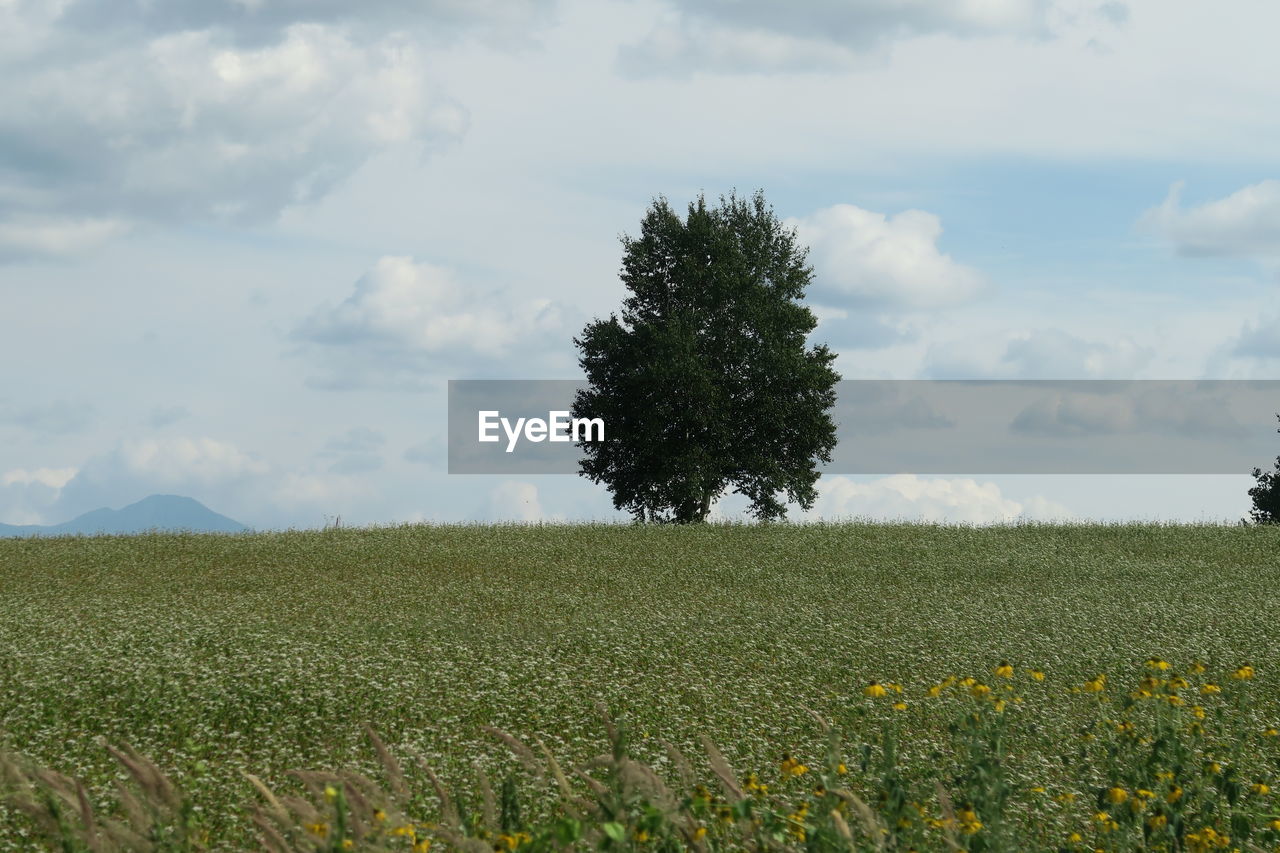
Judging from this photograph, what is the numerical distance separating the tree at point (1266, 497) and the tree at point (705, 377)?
19.6m

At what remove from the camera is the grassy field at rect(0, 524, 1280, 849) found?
37.4ft

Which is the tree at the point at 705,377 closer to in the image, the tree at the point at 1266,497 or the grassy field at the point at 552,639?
the grassy field at the point at 552,639

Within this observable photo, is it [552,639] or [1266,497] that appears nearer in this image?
[552,639]

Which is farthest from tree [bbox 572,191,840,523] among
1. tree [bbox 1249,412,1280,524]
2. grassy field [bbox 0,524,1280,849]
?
tree [bbox 1249,412,1280,524]

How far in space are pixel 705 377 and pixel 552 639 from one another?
66.3 feet

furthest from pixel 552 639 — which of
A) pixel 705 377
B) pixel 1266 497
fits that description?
pixel 1266 497

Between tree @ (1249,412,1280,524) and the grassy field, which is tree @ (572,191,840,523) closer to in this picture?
the grassy field

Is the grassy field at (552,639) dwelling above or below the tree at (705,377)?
below

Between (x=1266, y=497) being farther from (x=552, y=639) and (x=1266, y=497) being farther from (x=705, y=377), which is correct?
(x=552, y=639)

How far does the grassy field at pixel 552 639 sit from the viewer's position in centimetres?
1140

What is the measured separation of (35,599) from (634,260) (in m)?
23.0

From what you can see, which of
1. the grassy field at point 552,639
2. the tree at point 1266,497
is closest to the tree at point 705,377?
the grassy field at point 552,639

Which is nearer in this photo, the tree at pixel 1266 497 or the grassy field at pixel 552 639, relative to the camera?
the grassy field at pixel 552 639

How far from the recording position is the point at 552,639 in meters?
16.3
